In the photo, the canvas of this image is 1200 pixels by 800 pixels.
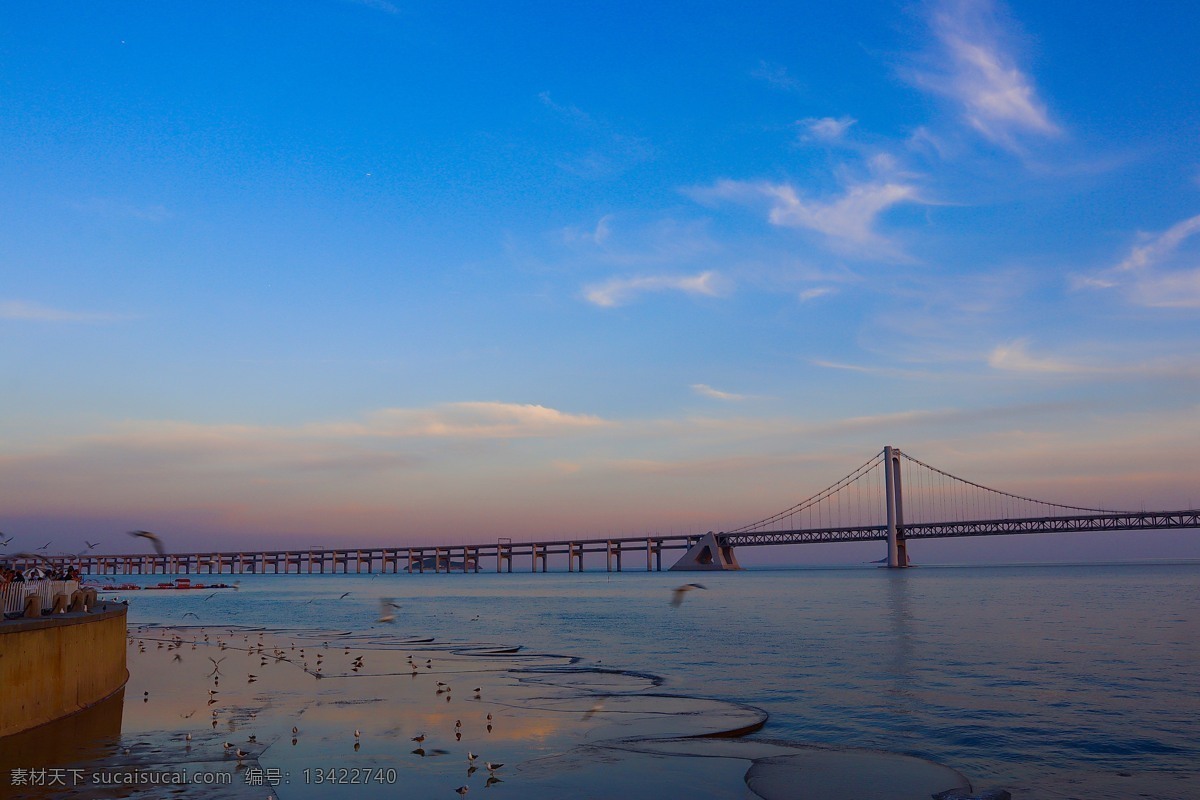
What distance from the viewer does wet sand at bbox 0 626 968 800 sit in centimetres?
1201

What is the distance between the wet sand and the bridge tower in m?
130

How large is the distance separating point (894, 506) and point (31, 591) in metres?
143

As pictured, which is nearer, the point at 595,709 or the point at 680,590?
the point at 595,709

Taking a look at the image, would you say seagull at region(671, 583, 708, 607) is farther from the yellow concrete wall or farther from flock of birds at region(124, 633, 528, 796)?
the yellow concrete wall

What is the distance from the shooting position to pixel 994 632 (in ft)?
128

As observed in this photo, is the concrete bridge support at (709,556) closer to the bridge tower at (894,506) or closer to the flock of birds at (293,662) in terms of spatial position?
the bridge tower at (894,506)

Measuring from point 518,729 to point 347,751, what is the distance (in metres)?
3.34

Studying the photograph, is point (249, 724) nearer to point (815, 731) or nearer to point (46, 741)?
point (46, 741)

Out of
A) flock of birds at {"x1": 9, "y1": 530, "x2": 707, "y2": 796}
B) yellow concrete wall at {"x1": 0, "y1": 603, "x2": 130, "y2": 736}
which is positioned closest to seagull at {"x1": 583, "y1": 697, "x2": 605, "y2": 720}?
flock of birds at {"x1": 9, "y1": 530, "x2": 707, "y2": 796}

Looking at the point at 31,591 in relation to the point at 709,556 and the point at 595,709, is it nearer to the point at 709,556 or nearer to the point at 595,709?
the point at 595,709

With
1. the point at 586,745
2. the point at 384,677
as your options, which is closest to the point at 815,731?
the point at 586,745

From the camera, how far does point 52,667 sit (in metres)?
14.7

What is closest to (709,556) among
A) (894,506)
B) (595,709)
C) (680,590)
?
(894,506)

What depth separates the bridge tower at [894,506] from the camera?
146 meters
